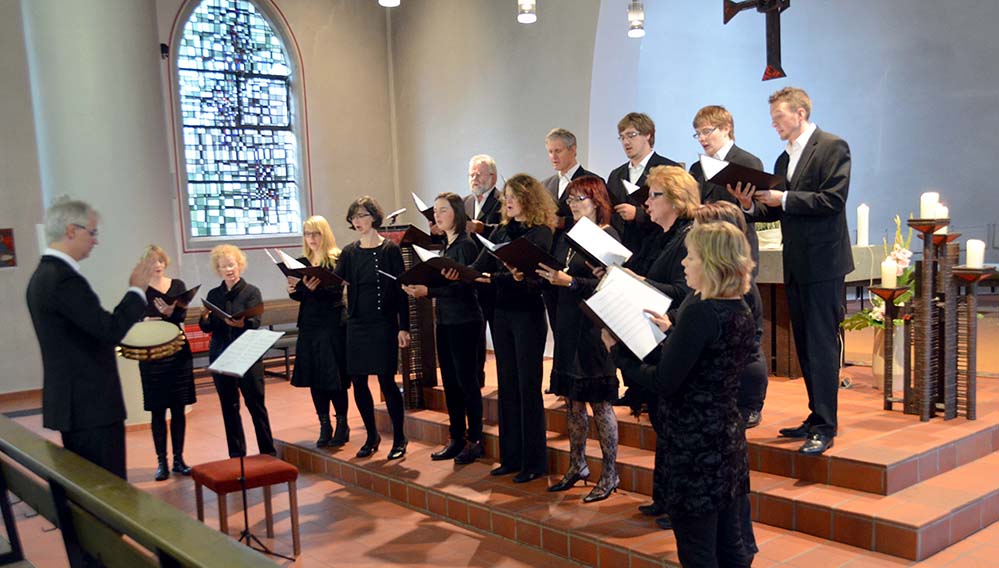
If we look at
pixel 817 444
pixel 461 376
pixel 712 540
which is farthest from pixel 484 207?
pixel 712 540

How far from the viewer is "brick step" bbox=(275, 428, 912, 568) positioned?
3377 millimetres

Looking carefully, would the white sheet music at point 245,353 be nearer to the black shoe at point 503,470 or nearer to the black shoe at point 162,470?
the black shoe at point 503,470

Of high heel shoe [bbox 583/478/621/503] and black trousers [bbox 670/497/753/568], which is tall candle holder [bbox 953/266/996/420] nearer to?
high heel shoe [bbox 583/478/621/503]

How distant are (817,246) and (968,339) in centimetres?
122

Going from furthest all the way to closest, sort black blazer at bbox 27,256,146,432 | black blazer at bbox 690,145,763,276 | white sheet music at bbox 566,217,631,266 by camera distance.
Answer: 1. black blazer at bbox 690,145,763,276
2. white sheet music at bbox 566,217,631,266
3. black blazer at bbox 27,256,146,432

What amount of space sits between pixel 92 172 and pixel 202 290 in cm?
236

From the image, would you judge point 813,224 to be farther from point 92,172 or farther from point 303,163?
point 303,163

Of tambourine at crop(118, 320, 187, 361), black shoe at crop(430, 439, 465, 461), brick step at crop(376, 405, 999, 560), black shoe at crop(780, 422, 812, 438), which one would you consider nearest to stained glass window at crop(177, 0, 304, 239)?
tambourine at crop(118, 320, 187, 361)

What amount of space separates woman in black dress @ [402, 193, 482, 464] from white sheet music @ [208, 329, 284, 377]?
3.88ft

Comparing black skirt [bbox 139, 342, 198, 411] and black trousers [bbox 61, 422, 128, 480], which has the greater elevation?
black trousers [bbox 61, 422, 128, 480]

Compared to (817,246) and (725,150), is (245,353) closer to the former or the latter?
(725,150)

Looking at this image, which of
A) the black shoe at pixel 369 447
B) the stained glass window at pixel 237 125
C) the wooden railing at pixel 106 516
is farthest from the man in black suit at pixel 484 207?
the stained glass window at pixel 237 125

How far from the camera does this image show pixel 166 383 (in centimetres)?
513

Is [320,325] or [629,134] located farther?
[320,325]
